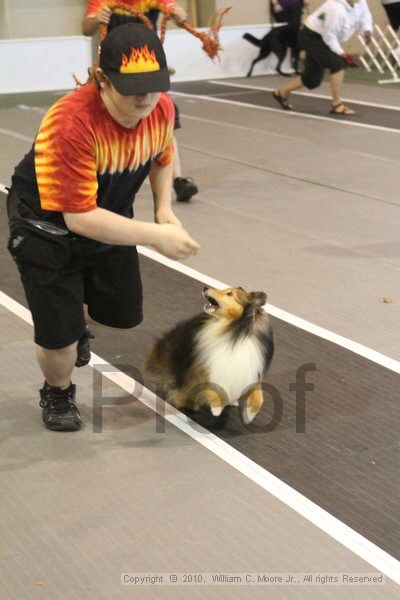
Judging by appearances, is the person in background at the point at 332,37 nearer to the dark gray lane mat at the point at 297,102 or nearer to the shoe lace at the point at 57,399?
the dark gray lane mat at the point at 297,102

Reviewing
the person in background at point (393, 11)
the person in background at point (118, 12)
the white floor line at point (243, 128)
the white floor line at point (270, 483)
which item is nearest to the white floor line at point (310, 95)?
the white floor line at point (243, 128)

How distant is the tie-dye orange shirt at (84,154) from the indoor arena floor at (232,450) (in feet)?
2.92

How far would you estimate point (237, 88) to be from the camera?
486 inches

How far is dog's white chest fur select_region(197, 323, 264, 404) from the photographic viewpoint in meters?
3.16

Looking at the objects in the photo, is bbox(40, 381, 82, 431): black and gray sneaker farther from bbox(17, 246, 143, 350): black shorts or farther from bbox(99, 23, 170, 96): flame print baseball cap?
bbox(99, 23, 170, 96): flame print baseball cap

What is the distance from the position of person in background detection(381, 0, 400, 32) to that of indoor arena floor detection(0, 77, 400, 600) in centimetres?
811

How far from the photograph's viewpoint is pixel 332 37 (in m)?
9.88

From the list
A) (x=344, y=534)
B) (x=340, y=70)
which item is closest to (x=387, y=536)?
(x=344, y=534)

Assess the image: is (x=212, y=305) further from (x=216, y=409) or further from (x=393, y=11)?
(x=393, y=11)

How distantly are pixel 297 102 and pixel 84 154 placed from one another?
8515 mm

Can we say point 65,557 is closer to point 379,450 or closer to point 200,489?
point 200,489

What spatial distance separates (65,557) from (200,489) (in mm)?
543

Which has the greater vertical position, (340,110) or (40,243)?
(40,243)

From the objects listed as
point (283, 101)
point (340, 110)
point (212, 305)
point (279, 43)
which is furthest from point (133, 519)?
point (279, 43)
